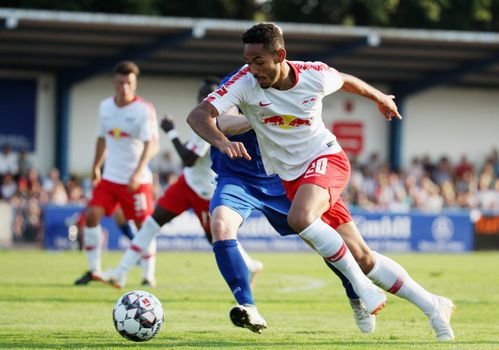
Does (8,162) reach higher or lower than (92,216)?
lower

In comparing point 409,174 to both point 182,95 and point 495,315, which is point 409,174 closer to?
point 182,95

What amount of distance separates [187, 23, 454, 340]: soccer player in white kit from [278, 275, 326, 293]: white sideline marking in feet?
17.8

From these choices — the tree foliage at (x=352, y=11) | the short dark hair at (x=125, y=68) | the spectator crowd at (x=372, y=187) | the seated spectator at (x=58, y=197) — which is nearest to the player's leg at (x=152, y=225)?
the short dark hair at (x=125, y=68)

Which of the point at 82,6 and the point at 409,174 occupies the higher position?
the point at 82,6

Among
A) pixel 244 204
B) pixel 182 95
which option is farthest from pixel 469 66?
pixel 244 204

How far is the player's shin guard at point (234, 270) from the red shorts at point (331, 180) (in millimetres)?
592

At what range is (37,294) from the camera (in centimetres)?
1178

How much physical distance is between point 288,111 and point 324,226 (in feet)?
2.83

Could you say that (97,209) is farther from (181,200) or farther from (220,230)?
(220,230)

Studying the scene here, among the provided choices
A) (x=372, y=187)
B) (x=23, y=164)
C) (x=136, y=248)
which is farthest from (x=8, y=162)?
(x=136, y=248)

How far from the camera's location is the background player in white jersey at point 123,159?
13016 millimetres

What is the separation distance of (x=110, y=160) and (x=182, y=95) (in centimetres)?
1836

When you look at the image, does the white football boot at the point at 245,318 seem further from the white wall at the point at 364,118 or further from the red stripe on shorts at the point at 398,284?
the white wall at the point at 364,118

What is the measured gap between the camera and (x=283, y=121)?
7.57m
